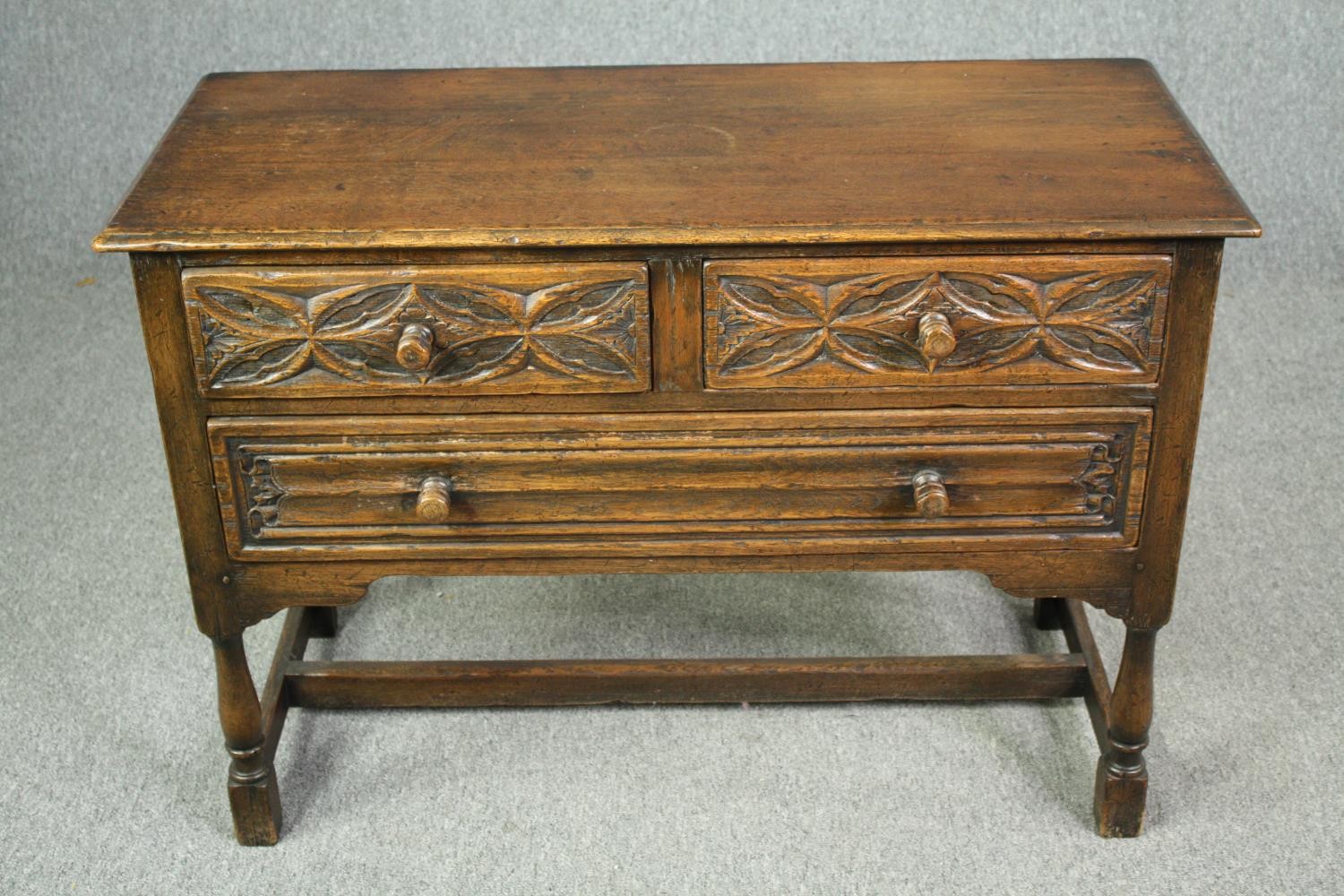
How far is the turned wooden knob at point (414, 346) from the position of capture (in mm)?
2170

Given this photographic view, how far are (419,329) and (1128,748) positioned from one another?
3.42 feet

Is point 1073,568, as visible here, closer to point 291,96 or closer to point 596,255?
point 596,255

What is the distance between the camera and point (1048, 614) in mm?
2906

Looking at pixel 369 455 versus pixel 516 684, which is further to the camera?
pixel 516 684

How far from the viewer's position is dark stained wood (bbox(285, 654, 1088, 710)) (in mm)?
2701

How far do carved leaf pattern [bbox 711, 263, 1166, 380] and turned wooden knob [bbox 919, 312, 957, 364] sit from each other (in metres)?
0.01

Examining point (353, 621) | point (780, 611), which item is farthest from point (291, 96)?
point (780, 611)

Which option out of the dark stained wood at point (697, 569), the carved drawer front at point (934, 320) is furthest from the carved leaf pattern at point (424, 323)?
the dark stained wood at point (697, 569)

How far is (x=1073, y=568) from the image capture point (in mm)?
2375

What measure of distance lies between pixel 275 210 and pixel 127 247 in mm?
167

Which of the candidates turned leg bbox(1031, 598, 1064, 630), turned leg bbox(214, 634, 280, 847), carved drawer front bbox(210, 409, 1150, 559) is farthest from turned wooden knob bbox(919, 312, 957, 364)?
turned leg bbox(214, 634, 280, 847)

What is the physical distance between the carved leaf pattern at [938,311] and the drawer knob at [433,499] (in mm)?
346

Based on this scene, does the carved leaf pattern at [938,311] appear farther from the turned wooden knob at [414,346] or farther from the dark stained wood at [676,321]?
the turned wooden knob at [414,346]

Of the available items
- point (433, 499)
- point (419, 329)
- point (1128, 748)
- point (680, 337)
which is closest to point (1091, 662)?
point (1128, 748)
